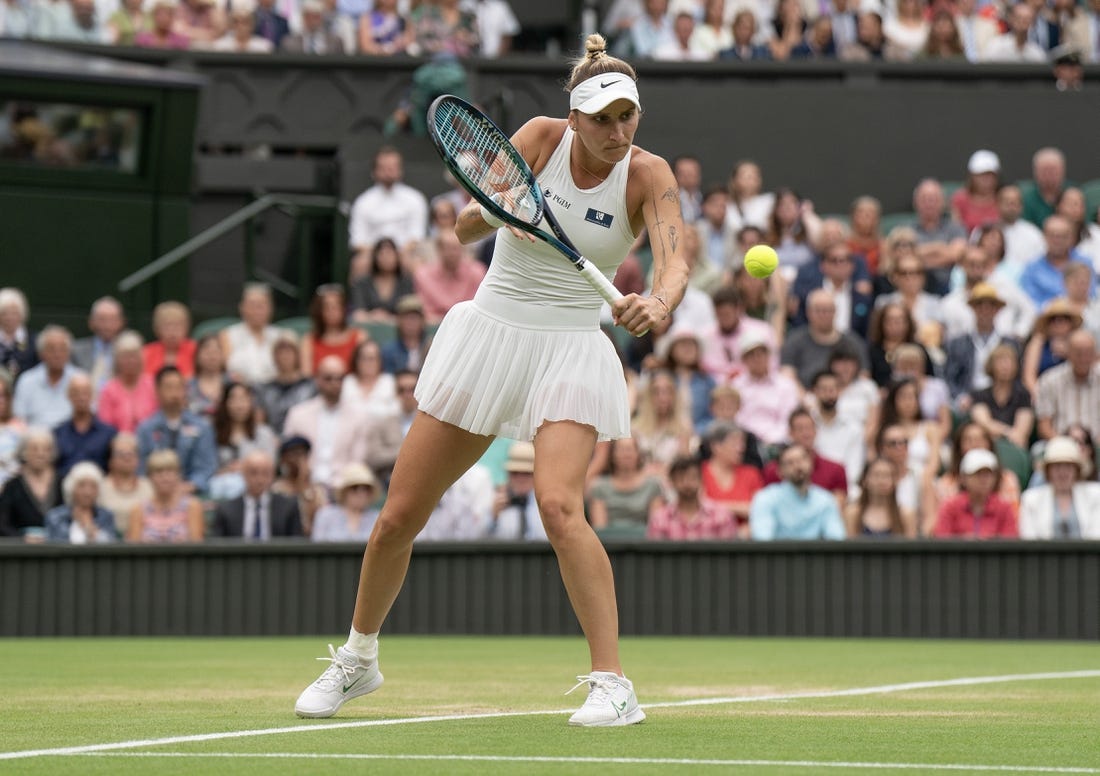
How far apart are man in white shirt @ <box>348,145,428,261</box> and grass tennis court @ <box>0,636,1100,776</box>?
18.9 feet

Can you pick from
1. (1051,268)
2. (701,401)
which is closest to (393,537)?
(701,401)

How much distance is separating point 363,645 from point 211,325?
973 centimetres

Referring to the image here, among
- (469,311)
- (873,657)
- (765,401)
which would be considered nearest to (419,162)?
(765,401)

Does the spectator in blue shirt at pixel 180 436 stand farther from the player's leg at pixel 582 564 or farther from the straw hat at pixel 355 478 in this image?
the player's leg at pixel 582 564

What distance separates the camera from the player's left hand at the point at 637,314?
5.62m

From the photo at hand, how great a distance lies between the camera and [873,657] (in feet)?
32.7

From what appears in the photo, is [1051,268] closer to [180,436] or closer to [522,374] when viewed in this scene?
[180,436]

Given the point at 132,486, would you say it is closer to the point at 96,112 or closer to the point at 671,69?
the point at 96,112

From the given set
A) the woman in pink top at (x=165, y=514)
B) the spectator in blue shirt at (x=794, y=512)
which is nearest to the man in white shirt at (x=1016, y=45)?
the spectator in blue shirt at (x=794, y=512)

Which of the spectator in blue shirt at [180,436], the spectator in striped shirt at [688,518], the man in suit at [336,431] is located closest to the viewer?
the spectator in striped shirt at [688,518]

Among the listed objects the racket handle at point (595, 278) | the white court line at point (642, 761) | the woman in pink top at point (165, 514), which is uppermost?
the racket handle at point (595, 278)

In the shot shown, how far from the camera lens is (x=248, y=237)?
16.9 m

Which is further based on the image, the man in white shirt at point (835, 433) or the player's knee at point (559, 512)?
the man in white shirt at point (835, 433)

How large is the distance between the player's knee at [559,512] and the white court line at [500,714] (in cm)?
72
